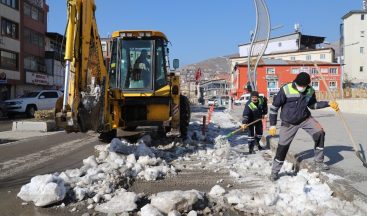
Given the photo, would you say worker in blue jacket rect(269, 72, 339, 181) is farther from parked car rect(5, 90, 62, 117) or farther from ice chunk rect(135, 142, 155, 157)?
parked car rect(5, 90, 62, 117)

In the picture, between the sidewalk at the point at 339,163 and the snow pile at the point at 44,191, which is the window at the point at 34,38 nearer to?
the sidewalk at the point at 339,163

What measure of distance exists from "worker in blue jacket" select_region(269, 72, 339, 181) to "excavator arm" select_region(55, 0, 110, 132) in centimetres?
355

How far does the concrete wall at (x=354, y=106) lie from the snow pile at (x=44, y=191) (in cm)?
2803

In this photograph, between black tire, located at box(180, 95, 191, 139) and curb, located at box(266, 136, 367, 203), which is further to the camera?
black tire, located at box(180, 95, 191, 139)

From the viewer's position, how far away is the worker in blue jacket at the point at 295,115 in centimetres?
756

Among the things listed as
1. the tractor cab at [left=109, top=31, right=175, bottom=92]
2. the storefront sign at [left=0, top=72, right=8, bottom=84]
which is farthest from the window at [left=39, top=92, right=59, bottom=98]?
the tractor cab at [left=109, top=31, right=175, bottom=92]

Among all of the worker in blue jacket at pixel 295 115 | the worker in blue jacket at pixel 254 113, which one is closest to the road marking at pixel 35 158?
the worker in blue jacket at pixel 254 113

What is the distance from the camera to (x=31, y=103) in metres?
30.0

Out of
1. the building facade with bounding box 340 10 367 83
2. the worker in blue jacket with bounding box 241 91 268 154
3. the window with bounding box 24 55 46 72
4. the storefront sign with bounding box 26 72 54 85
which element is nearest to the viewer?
the worker in blue jacket with bounding box 241 91 268 154

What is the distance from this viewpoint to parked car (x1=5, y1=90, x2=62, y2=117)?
97.3 ft

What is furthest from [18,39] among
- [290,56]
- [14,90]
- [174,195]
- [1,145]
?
[290,56]

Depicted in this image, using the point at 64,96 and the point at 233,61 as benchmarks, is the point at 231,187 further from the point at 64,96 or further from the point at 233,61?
the point at 233,61

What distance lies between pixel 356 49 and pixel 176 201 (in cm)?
8702

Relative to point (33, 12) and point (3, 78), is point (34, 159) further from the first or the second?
point (33, 12)
